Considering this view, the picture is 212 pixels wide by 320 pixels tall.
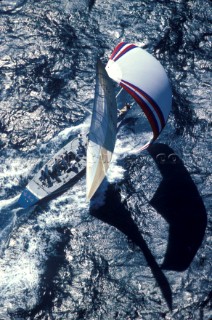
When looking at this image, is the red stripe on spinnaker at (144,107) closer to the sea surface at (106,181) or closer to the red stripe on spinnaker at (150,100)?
the red stripe on spinnaker at (150,100)

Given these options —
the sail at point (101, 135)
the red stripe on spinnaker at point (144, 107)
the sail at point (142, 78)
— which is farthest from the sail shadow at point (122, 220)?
the sail at point (142, 78)

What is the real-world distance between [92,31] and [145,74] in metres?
10.2

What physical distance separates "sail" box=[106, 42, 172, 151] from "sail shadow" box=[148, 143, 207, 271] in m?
3.25

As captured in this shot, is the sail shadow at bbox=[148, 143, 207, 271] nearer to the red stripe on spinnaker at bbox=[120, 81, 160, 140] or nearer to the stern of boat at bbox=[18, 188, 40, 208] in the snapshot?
the red stripe on spinnaker at bbox=[120, 81, 160, 140]

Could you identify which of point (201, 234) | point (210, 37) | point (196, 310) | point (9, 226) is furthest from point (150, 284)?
point (210, 37)

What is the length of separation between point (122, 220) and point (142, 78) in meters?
6.68

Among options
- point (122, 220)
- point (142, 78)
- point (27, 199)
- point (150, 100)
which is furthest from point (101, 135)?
point (27, 199)

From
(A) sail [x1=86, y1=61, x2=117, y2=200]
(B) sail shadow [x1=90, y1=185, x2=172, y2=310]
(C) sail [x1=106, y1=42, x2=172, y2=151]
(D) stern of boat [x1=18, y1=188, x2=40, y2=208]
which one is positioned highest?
(C) sail [x1=106, y1=42, x2=172, y2=151]

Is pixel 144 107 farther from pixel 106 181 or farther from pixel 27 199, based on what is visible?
pixel 27 199

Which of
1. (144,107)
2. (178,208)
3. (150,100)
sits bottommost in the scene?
(178,208)

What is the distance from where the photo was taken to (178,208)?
18094 mm

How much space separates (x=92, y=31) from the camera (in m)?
24.9

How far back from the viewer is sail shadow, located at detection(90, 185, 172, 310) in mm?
16480

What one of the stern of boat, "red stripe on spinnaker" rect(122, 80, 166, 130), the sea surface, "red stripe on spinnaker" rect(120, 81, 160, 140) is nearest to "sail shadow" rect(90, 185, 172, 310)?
the sea surface
